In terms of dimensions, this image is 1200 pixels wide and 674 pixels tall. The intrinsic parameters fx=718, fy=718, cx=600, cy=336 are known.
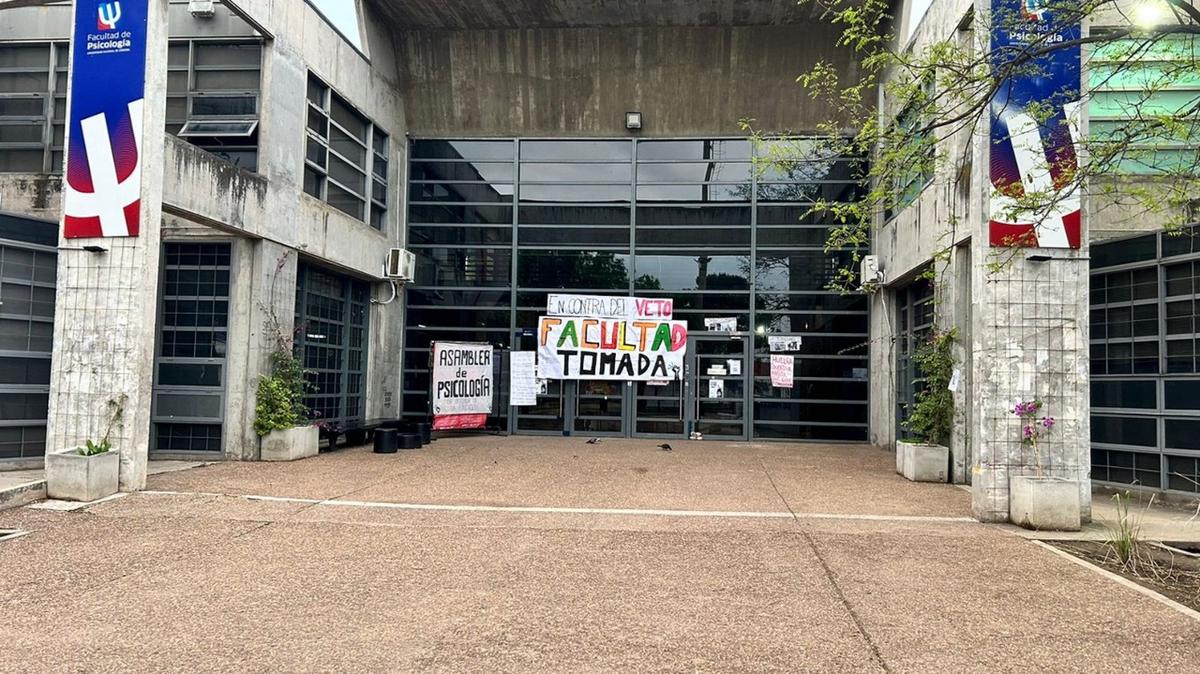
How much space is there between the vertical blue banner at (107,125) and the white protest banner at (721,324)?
10.8 meters

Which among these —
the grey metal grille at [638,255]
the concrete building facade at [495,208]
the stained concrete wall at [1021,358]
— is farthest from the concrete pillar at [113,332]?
the stained concrete wall at [1021,358]

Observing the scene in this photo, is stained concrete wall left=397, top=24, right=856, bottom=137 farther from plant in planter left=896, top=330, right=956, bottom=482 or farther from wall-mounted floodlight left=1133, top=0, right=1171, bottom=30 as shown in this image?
wall-mounted floodlight left=1133, top=0, right=1171, bottom=30

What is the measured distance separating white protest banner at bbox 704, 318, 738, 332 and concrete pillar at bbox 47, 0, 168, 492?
10.6m

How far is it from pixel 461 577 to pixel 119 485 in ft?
17.6

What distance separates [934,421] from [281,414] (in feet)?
31.6

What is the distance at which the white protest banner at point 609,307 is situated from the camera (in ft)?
51.5

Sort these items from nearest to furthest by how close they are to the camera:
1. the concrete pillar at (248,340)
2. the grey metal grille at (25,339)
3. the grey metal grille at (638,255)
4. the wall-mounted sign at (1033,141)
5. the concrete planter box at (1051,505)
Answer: the concrete planter box at (1051,505)
the wall-mounted sign at (1033,141)
the grey metal grille at (25,339)
the concrete pillar at (248,340)
the grey metal grille at (638,255)

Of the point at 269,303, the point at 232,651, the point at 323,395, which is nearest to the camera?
the point at 232,651

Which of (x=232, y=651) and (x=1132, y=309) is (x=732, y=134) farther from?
(x=232, y=651)

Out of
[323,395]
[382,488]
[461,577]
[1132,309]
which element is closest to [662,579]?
[461,577]

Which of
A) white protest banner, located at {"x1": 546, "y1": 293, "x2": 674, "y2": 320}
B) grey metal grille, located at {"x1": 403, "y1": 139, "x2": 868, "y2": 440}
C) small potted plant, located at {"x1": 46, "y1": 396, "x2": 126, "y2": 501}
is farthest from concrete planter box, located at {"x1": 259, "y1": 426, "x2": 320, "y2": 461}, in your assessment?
white protest banner, located at {"x1": 546, "y1": 293, "x2": 674, "y2": 320}

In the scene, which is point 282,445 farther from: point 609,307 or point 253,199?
point 609,307

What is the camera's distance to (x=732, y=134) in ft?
52.6

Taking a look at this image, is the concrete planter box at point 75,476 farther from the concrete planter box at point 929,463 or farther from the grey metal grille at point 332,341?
the concrete planter box at point 929,463
